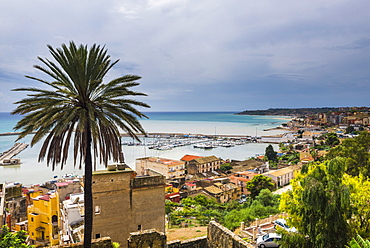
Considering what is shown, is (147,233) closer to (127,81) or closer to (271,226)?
(127,81)

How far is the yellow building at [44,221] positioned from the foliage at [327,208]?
17.5 meters

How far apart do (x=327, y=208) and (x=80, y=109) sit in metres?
8.37

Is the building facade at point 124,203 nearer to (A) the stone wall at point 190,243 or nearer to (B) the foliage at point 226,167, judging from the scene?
(A) the stone wall at point 190,243

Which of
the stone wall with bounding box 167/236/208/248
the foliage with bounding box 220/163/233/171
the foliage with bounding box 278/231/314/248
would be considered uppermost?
the stone wall with bounding box 167/236/208/248

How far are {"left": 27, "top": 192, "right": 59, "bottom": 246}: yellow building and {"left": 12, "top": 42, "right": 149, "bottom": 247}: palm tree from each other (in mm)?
13702

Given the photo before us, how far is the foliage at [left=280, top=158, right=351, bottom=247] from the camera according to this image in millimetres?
8250

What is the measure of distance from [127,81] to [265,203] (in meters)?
20.1

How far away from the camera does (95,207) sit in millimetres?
11078

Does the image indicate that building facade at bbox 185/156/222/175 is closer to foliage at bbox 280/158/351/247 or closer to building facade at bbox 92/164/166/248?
building facade at bbox 92/164/166/248

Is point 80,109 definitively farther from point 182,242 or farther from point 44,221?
point 44,221

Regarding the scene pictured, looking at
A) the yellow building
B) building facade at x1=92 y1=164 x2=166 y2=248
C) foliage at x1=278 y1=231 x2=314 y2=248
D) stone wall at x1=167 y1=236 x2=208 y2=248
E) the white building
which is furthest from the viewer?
the white building

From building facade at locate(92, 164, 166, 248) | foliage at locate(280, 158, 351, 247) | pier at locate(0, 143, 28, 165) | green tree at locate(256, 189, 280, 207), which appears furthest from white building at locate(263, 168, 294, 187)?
pier at locate(0, 143, 28, 165)

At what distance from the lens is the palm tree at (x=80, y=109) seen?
6.91 m

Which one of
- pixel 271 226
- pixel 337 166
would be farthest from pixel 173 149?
pixel 337 166
